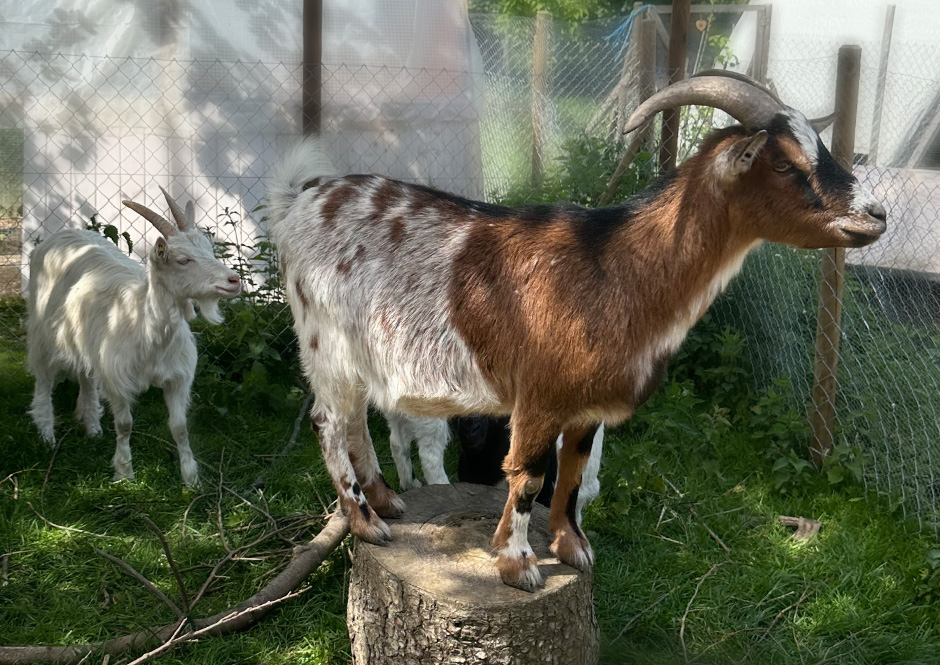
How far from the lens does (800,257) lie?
16.8 ft

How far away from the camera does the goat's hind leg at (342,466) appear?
10.4 feet

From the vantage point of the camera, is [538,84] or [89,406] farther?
[538,84]

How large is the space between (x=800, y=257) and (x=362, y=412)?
3.01 meters

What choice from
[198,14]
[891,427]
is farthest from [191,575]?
[198,14]

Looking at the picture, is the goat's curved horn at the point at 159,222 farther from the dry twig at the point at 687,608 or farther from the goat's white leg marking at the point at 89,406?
the dry twig at the point at 687,608

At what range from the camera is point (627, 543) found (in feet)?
13.5

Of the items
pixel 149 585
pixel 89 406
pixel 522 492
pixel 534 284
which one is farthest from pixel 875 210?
pixel 89 406

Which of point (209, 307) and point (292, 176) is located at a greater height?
point (292, 176)

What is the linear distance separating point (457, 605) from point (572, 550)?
0.49m

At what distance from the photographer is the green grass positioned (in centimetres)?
A: 345

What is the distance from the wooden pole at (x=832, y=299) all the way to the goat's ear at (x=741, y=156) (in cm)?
193

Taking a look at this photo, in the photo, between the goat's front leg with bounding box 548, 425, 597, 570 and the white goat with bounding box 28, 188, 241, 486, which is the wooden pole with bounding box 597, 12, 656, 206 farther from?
the goat's front leg with bounding box 548, 425, 597, 570

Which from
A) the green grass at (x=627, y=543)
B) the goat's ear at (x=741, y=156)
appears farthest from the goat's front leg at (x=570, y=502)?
the goat's ear at (x=741, y=156)

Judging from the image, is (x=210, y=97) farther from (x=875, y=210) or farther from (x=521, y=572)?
(x=875, y=210)
